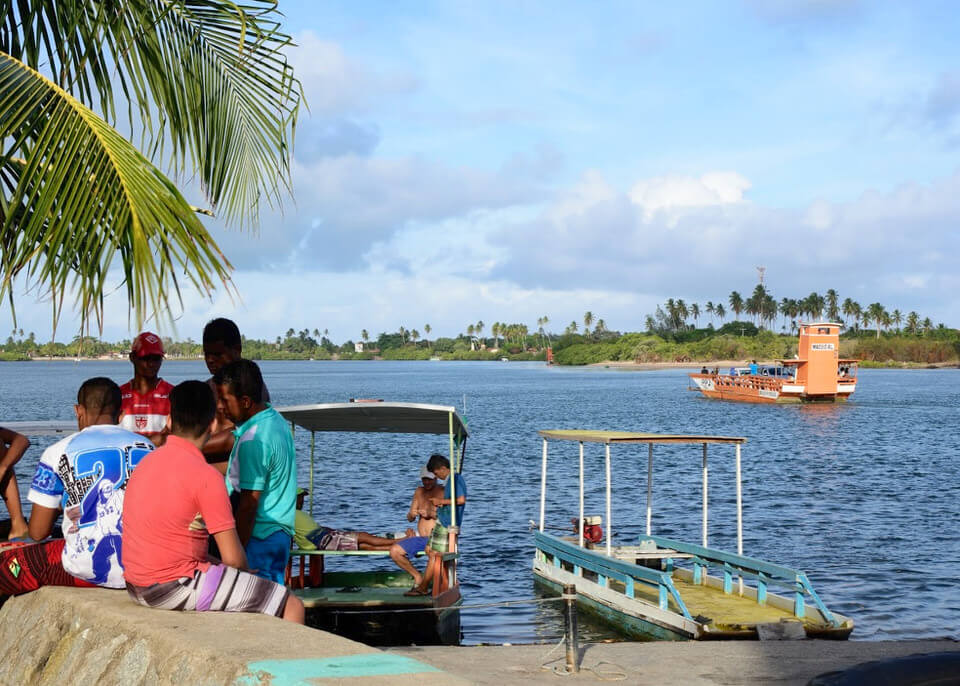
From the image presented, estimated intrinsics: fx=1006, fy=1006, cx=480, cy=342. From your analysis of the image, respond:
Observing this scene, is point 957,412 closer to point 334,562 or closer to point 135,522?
point 334,562

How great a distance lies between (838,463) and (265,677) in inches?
1680

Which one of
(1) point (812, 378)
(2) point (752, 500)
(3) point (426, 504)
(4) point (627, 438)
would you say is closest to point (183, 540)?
(3) point (426, 504)

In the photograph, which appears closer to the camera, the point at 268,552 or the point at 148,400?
the point at 268,552

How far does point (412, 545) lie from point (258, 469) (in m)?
A: 6.29

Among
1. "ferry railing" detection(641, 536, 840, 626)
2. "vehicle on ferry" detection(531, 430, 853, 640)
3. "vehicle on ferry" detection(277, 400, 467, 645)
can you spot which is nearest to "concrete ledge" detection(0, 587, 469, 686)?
"vehicle on ferry" detection(277, 400, 467, 645)

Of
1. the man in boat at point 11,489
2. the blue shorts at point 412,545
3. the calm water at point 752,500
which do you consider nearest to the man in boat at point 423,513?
the blue shorts at point 412,545

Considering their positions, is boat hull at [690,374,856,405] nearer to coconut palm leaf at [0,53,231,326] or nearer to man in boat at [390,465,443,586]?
man in boat at [390,465,443,586]

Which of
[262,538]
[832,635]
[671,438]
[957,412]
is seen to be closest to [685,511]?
[671,438]

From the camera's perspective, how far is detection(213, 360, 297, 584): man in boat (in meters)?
6.09

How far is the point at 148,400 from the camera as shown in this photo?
25.3ft

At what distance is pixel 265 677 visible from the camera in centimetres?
402

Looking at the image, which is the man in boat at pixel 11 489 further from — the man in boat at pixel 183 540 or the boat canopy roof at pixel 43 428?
the boat canopy roof at pixel 43 428

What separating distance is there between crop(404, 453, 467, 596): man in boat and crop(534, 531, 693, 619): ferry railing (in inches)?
101

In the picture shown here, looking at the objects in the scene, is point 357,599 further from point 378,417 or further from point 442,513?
point 378,417
